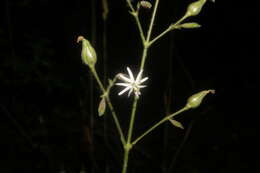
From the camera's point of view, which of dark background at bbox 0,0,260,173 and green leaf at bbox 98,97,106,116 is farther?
dark background at bbox 0,0,260,173

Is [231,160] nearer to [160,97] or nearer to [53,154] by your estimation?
[160,97]

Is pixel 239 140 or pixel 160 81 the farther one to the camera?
pixel 160 81

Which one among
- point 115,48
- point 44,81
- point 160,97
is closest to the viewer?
point 44,81

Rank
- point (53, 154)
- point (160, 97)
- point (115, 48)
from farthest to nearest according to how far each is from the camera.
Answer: point (115, 48), point (160, 97), point (53, 154)

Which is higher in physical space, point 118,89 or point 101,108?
point 118,89

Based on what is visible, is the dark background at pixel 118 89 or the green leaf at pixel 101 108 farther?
the dark background at pixel 118 89

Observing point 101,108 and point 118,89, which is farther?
point 118,89

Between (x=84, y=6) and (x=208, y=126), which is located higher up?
(x=84, y=6)

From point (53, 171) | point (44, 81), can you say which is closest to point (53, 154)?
point (53, 171)
